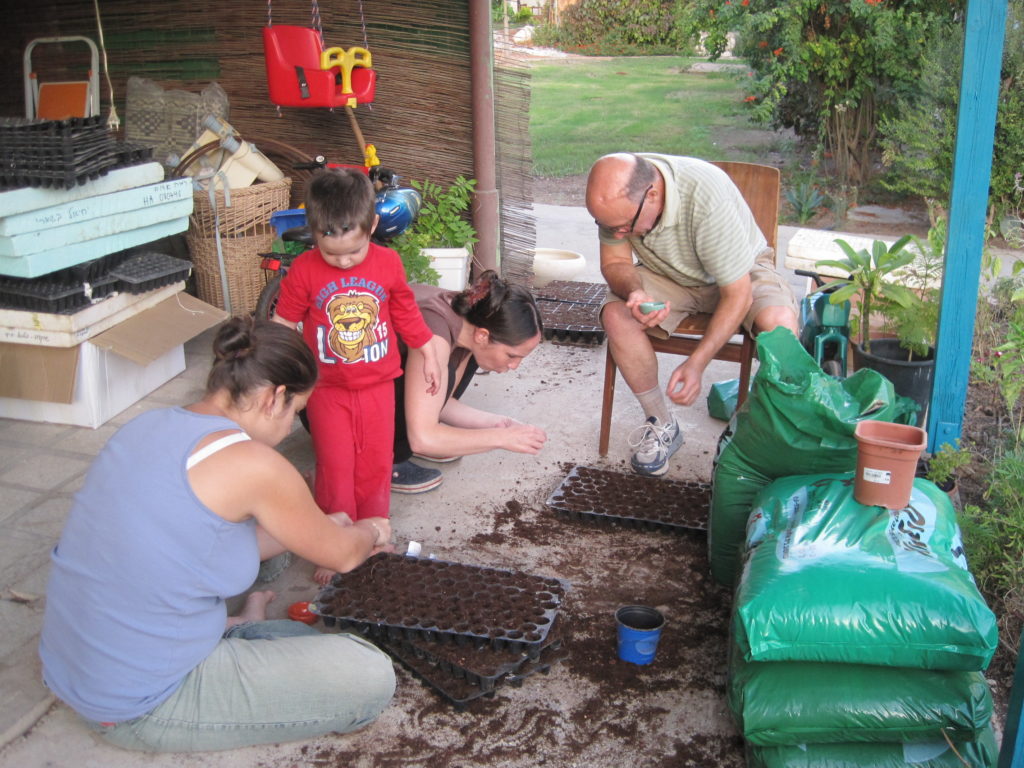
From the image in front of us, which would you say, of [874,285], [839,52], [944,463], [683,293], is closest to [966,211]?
[874,285]

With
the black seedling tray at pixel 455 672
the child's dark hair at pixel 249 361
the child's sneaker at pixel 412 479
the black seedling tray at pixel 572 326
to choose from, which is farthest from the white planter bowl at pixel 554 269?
the child's dark hair at pixel 249 361

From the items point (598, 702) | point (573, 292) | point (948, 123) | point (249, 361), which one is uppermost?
point (948, 123)

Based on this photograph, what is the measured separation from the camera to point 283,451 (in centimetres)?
395

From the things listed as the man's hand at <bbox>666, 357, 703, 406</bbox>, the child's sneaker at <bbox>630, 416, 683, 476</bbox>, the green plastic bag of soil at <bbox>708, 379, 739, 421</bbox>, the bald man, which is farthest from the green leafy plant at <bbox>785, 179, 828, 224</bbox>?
the man's hand at <bbox>666, 357, 703, 406</bbox>

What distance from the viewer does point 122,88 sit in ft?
19.3

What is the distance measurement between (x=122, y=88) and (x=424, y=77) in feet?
6.63

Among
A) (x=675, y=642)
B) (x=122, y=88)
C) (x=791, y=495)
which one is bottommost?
(x=675, y=642)

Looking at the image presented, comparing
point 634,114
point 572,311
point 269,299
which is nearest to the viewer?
point 269,299

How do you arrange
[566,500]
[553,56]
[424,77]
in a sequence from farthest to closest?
1. [553,56]
2. [424,77]
3. [566,500]

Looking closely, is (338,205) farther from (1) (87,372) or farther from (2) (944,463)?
(2) (944,463)

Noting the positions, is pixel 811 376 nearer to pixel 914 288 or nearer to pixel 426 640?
pixel 426 640

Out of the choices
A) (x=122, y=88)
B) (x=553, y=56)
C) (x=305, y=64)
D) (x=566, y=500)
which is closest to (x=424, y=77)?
(x=305, y=64)

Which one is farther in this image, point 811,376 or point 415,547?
point 415,547

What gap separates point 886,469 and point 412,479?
6.29ft
